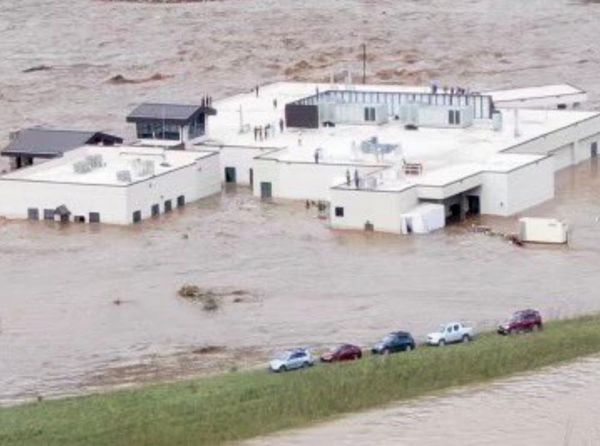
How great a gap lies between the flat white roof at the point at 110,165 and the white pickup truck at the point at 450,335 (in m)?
6.79

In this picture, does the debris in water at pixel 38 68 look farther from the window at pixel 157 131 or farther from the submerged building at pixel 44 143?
the window at pixel 157 131

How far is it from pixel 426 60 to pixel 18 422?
69.1 ft

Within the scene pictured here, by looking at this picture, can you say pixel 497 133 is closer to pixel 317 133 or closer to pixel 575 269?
pixel 317 133

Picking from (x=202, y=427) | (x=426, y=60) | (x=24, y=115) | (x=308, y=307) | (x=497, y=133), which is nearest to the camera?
(x=202, y=427)

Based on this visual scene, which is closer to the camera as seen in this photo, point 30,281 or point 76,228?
point 30,281

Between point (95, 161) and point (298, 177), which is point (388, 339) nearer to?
point (298, 177)

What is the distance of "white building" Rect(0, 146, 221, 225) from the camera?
24.2 metres

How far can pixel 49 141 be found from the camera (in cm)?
2686

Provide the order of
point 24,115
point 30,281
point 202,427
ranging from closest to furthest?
point 202,427, point 30,281, point 24,115

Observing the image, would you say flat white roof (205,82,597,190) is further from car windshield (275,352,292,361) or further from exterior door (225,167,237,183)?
car windshield (275,352,292,361)

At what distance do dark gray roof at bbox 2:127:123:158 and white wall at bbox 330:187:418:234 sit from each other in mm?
4338

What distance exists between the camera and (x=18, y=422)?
52.0 feet

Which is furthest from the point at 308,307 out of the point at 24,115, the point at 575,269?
the point at 24,115

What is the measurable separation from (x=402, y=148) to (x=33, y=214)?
4490 millimetres
